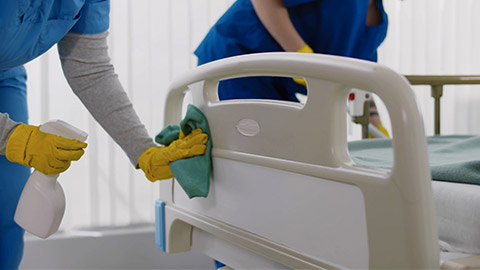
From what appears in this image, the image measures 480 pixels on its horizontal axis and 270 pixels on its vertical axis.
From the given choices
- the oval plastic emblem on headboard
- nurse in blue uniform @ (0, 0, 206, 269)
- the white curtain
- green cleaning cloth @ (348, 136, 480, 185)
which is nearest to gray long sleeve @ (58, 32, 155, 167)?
nurse in blue uniform @ (0, 0, 206, 269)

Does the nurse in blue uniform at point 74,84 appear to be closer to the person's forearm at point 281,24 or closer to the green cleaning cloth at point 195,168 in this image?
the green cleaning cloth at point 195,168

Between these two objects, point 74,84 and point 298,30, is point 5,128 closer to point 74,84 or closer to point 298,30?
point 74,84

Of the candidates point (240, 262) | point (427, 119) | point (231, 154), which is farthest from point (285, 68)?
point (427, 119)

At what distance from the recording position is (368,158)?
1375mm

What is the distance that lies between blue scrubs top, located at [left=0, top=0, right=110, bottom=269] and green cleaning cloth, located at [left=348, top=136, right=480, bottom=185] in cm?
81

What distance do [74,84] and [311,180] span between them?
29.0 inches

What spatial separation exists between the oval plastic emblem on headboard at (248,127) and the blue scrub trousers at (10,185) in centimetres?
63

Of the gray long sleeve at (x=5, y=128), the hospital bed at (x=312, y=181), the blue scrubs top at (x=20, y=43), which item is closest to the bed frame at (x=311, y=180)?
the hospital bed at (x=312, y=181)

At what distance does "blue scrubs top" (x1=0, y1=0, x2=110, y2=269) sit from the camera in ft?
3.39

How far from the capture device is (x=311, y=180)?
0.83m

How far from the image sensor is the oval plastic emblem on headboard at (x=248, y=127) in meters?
0.99

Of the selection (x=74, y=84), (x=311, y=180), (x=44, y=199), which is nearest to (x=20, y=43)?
(x=74, y=84)

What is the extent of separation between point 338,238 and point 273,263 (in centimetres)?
26

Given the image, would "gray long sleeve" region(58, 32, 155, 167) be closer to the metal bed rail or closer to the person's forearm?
the person's forearm
